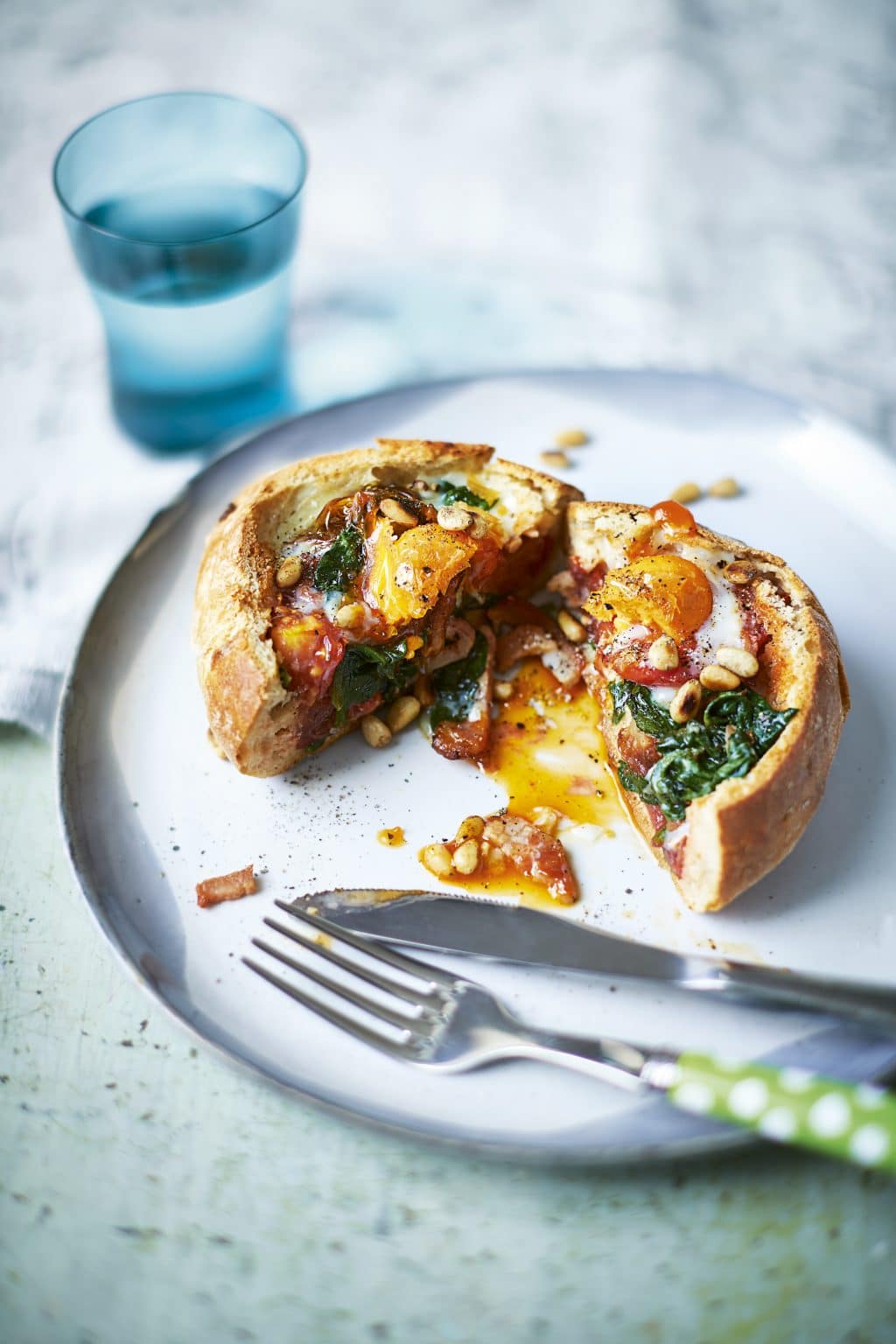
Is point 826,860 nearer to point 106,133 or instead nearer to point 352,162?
point 106,133

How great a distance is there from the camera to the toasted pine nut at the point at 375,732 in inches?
151

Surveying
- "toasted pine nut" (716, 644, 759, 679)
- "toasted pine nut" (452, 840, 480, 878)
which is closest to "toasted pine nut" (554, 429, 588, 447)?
"toasted pine nut" (716, 644, 759, 679)

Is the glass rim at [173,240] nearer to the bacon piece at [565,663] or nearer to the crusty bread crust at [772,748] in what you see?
the crusty bread crust at [772,748]

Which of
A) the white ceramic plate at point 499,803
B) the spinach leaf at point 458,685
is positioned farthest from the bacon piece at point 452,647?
the white ceramic plate at point 499,803

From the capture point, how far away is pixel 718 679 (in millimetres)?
3490

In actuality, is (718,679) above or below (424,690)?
above

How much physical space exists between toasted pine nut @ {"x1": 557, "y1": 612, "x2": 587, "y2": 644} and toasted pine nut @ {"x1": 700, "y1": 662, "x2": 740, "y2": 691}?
64 cm

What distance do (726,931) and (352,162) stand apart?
462cm

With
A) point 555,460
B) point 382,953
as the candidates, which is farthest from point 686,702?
point 555,460

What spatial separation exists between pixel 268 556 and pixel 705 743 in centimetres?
153

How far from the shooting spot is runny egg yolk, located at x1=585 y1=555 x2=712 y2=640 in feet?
11.8

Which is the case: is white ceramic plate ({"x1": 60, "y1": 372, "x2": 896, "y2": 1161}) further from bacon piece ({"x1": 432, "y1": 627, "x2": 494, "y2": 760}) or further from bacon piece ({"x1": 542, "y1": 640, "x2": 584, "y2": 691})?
bacon piece ({"x1": 542, "y1": 640, "x2": 584, "y2": 691})

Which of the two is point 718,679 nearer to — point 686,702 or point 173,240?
point 686,702

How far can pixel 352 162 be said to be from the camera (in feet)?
20.4
